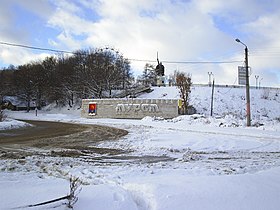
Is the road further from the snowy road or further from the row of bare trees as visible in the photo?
the row of bare trees

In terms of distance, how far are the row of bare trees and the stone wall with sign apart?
1538 cm

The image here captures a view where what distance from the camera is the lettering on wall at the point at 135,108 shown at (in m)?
41.9

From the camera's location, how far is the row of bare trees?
62.7m

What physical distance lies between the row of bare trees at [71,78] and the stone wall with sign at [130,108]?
15378 mm

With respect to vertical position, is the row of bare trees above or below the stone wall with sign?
above

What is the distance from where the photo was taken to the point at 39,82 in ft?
227

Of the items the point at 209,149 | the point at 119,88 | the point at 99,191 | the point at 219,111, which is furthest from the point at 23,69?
the point at 99,191

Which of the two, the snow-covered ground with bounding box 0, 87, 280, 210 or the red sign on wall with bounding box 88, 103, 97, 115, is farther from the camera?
the red sign on wall with bounding box 88, 103, 97, 115

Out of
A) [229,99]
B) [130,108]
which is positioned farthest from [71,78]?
[229,99]

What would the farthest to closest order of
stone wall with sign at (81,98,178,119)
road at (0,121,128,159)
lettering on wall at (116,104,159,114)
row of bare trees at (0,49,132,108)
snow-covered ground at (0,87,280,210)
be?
row of bare trees at (0,49,132,108) < lettering on wall at (116,104,159,114) < stone wall with sign at (81,98,178,119) < road at (0,121,128,159) < snow-covered ground at (0,87,280,210)

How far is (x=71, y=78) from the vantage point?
6750cm

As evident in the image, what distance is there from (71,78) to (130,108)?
2936 centimetres

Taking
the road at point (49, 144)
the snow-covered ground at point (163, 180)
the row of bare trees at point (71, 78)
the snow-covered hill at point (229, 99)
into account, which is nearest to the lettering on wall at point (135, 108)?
the snow-covered hill at point (229, 99)

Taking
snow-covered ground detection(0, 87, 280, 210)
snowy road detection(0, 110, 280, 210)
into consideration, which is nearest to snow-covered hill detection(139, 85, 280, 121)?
snow-covered ground detection(0, 87, 280, 210)
